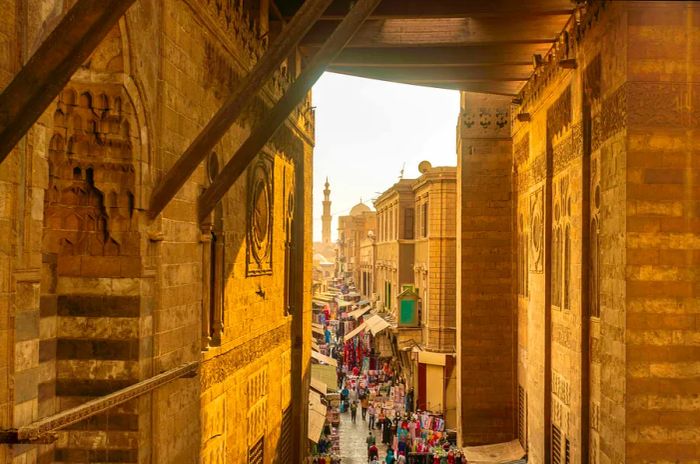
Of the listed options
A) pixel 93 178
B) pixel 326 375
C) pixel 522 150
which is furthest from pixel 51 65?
pixel 326 375

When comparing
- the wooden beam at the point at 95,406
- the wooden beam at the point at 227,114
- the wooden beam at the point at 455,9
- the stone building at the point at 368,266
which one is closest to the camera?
the wooden beam at the point at 95,406

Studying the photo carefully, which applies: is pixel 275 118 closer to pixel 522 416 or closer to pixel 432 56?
pixel 432 56

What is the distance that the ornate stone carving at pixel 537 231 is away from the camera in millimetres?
11602

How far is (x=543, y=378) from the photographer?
36.9 feet

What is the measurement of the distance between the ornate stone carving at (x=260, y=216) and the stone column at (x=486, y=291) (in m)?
6.79

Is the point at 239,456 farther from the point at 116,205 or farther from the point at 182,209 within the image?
the point at 116,205

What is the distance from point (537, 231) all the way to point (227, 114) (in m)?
8.14

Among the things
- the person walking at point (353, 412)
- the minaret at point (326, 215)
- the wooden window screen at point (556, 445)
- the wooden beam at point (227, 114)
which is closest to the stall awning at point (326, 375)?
the person walking at point (353, 412)

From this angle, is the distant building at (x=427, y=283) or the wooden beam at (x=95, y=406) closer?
the wooden beam at (x=95, y=406)

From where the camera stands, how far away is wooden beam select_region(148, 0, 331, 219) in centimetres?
539

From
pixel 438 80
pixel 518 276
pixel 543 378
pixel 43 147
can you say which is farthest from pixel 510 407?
pixel 43 147

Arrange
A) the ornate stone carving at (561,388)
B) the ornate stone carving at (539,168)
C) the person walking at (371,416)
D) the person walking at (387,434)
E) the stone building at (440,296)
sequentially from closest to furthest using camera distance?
the ornate stone carving at (561,388)
the ornate stone carving at (539,168)
the person walking at (387,434)
the person walking at (371,416)
the stone building at (440,296)

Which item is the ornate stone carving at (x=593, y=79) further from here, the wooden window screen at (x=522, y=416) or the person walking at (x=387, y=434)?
the person walking at (x=387, y=434)

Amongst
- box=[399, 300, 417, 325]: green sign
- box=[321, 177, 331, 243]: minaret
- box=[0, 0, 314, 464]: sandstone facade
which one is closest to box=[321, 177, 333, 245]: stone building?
box=[321, 177, 331, 243]: minaret
